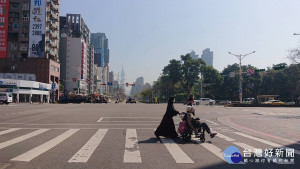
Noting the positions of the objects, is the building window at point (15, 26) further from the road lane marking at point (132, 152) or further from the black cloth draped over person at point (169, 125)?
the black cloth draped over person at point (169, 125)

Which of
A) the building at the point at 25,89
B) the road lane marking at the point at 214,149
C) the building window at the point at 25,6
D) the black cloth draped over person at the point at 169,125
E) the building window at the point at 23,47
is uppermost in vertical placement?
the building window at the point at 25,6

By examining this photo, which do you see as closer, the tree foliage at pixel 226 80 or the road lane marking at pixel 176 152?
the road lane marking at pixel 176 152

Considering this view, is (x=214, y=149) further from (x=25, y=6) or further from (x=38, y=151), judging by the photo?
(x=25, y=6)

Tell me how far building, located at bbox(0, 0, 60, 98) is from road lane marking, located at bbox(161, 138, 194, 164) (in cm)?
6823

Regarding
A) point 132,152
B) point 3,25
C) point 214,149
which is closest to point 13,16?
point 3,25

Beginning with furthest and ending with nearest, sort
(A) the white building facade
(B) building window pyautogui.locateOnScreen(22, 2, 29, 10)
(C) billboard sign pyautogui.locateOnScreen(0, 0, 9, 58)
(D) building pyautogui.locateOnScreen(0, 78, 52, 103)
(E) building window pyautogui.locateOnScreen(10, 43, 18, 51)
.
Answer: (A) the white building facade
(E) building window pyautogui.locateOnScreen(10, 43, 18, 51)
(B) building window pyautogui.locateOnScreen(22, 2, 29, 10)
(C) billboard sign pyautogui.locateOnScreen(0, 0, 9, 58)
(D) building pyautogui.locateOnScreen(0, 78, 52, 103)

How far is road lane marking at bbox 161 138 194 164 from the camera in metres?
6.61

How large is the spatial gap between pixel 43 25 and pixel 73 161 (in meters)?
70.8

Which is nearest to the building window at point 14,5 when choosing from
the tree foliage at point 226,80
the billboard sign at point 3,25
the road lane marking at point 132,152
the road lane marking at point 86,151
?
the billboard sign at point 3,25

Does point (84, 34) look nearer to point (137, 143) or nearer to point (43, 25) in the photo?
point (43, 25)

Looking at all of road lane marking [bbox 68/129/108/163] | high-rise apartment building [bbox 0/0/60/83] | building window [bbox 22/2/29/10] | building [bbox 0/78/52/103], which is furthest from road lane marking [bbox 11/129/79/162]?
building window [bbox 22/2/29/10]

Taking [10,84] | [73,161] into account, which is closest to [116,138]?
[73,161]

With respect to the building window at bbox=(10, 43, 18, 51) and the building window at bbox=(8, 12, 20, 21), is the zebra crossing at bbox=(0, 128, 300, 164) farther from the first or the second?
the building window at bbox=(8, 12, 20, 21)

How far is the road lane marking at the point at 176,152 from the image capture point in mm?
6609
